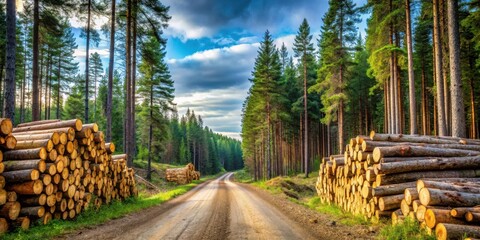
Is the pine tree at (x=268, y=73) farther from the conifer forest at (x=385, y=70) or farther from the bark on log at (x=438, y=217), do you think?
the bark on log at (x=438, y=217)

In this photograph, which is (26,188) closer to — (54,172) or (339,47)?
(54,172)

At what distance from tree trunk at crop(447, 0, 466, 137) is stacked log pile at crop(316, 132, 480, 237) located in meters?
2.02

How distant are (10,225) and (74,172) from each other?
2653 millimetres

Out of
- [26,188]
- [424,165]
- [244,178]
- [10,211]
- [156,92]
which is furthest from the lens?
[244,178]

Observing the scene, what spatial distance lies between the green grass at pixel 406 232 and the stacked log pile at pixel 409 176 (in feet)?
0.65

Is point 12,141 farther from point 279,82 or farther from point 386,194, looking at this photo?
point 279,82

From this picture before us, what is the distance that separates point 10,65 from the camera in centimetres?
1198

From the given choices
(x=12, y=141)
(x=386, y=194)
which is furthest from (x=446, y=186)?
(x=12, y=141)

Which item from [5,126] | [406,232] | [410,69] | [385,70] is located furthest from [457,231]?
[385,70]

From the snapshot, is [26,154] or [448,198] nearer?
[448,198]

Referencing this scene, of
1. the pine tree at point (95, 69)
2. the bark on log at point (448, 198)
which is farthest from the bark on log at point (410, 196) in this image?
the pine tree at point (95, 69)

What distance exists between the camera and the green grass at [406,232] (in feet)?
21.0

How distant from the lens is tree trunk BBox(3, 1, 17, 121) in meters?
11.9

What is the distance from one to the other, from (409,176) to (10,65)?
1497 cm
